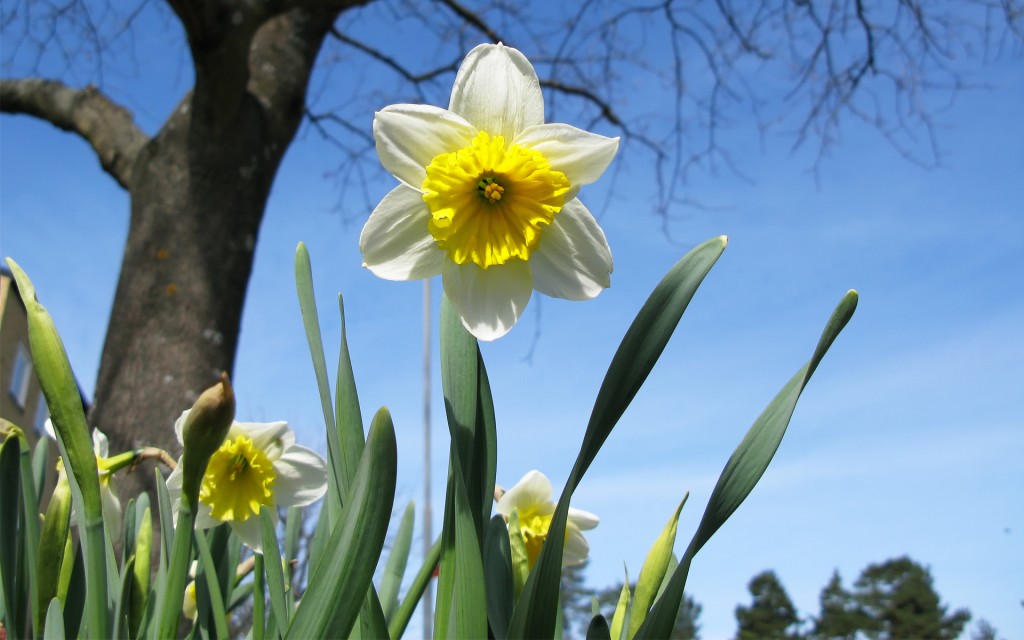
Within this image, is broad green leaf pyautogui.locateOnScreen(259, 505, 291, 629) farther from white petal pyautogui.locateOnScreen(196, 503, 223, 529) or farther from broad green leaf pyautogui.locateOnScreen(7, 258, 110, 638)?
white petal pyautogui.locateOnScreen(196, 503, 223, 529)

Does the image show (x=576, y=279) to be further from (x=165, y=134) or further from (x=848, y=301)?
(x=165, y=134)

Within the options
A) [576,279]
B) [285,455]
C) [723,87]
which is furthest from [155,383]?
[723,87]

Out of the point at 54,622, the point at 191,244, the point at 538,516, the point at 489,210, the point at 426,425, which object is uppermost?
the point at 426,425

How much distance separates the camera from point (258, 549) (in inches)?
33.3

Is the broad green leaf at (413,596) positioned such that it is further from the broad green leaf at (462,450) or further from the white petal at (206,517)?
the white petal at (206,517)

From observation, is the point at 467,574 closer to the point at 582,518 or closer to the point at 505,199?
the point at 505,199

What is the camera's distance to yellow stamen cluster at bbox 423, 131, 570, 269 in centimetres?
61

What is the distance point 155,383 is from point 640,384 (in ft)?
7.64

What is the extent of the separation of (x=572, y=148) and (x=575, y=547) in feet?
1.63

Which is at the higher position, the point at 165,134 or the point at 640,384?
the point at 165,134

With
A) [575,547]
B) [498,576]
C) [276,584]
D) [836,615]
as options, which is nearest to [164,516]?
[276,584]

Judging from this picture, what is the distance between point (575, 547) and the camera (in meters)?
0.92

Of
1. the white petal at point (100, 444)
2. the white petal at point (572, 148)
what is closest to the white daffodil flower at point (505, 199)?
the white petal at point (572, 148)

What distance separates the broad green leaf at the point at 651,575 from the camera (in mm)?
668
